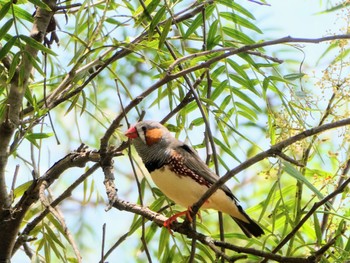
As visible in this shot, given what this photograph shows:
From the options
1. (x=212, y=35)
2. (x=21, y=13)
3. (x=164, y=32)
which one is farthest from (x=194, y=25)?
(x=21, y=13)

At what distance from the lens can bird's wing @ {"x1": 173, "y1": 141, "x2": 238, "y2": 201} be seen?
228 centimetres

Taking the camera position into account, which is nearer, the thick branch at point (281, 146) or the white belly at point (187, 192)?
the thick branch at point (281, 146)

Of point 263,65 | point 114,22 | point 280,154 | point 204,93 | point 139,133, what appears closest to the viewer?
point 280,154

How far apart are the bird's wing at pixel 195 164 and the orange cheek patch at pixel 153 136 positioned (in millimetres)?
93

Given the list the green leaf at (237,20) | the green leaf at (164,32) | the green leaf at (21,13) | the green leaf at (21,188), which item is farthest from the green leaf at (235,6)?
the green leaf at (21,188)

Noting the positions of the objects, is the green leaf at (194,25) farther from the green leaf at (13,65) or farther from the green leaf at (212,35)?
the green leaf at (13,65)

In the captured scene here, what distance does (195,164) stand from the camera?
2297 millimetres

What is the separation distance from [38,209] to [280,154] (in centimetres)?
97

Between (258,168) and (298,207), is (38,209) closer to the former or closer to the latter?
(298,207)

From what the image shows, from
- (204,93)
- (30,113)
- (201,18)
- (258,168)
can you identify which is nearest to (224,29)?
(201,18)

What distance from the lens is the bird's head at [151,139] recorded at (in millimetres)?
2379

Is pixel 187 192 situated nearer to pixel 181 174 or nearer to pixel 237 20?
pixel 181 174

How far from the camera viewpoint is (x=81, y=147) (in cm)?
195

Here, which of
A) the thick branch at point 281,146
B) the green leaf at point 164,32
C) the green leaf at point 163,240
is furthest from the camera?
the green leaf at point 163,240
